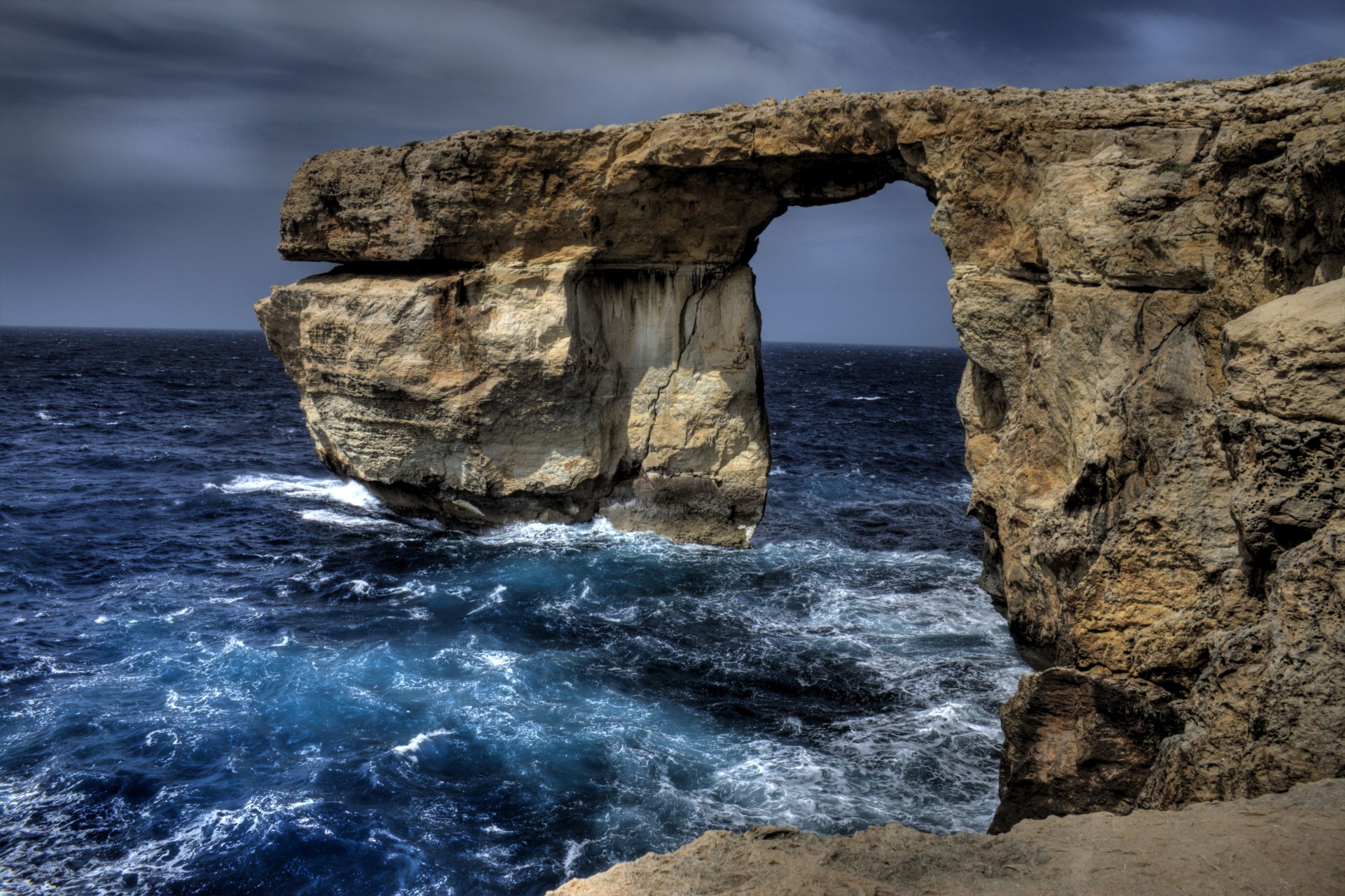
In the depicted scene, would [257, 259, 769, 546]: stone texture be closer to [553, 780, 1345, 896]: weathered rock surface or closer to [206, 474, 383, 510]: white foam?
[206, 474, 383, 510]: white foam

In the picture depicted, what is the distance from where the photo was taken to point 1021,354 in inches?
576

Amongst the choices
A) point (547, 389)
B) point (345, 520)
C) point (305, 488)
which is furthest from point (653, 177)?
point (305, 488)

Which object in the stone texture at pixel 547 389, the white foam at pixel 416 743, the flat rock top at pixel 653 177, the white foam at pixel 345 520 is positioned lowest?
the white foam at pixel 416 743

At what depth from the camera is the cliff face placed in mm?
6707

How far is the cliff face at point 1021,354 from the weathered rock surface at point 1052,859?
0.66 meters

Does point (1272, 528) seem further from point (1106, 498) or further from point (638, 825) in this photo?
point (638, 825)

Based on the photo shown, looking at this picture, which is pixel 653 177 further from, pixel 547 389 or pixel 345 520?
pixel 345 520

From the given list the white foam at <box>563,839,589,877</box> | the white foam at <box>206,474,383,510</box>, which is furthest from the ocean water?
the white foam at <box>206,474,383,510</box>

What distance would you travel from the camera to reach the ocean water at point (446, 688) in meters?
10.8

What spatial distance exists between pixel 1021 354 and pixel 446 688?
1066 cm

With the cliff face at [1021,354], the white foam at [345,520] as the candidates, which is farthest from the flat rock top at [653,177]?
the white foam at [345,520]

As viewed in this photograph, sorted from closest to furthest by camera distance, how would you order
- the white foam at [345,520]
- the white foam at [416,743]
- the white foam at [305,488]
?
1. the white foam at [416,743]
2. the white foam at [345,520]
3. the white foam at [305,488]

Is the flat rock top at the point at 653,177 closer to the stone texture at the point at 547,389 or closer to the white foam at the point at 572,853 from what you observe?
the stone texture at the point at 547,389

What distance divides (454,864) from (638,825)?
7.12 ft
